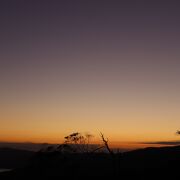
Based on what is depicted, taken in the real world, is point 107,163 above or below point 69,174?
above

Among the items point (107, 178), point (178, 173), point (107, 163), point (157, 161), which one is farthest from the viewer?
point (107, 163)

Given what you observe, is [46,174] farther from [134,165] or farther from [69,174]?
[134,165]

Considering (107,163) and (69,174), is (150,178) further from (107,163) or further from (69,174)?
(107,163)

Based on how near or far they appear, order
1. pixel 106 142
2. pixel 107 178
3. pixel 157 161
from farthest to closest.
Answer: pixel 157 161
pixel 107 178
pixel 106 142

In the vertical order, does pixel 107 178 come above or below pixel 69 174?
below

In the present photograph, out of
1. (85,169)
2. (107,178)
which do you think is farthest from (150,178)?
(85,169)

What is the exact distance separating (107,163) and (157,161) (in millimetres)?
17672

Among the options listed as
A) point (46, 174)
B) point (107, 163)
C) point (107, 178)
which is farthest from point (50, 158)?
point (107, 178)

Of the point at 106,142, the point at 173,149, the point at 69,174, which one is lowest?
the point at 106,142

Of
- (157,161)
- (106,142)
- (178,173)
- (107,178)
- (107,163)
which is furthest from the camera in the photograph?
(107,163)

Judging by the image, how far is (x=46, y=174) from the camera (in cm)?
8456

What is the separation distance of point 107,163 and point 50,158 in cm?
1523

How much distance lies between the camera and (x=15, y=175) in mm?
96938

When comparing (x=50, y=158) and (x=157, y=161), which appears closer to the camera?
(x=157, y=161)
